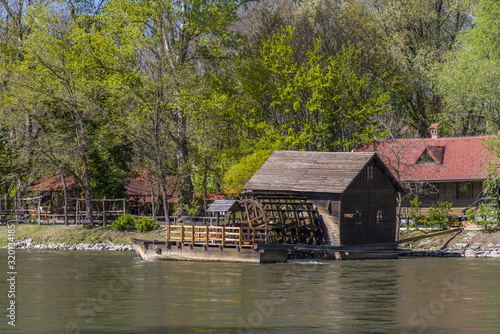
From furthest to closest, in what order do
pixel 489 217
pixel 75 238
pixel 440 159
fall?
pixel 440 159 → pixel 75 238 → pixel 489 217

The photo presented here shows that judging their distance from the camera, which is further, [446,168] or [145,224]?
[446,168]

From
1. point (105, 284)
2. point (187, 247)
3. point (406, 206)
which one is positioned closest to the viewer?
point (105, 284)

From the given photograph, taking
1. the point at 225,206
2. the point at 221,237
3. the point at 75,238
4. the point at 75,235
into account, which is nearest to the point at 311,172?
the point at 225,206

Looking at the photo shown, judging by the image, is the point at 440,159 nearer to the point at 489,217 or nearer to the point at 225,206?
the point at 489,217

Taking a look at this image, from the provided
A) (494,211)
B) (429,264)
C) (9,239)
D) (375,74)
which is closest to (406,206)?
(494,211)

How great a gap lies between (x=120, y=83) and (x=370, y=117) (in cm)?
2014

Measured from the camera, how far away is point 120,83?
4747 centimetres

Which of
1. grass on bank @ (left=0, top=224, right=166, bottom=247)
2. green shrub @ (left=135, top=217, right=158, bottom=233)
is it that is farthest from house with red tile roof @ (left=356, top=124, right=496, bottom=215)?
grass on bank @ (left=0, top=224, right=166, bottom=247)

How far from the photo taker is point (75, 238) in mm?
47062

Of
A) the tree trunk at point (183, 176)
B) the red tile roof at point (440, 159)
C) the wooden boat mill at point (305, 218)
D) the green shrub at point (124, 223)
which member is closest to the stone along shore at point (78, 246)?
the green shrub at point (124, 223)

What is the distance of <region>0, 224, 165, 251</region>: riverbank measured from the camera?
45.5 m

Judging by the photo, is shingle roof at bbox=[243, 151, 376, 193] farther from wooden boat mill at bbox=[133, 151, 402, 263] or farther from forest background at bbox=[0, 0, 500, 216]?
forest background at bbox=[0, 0, 500, 216]

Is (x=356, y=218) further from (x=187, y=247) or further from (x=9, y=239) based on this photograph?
(x=9, y=239)

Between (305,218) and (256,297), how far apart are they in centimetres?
1466
